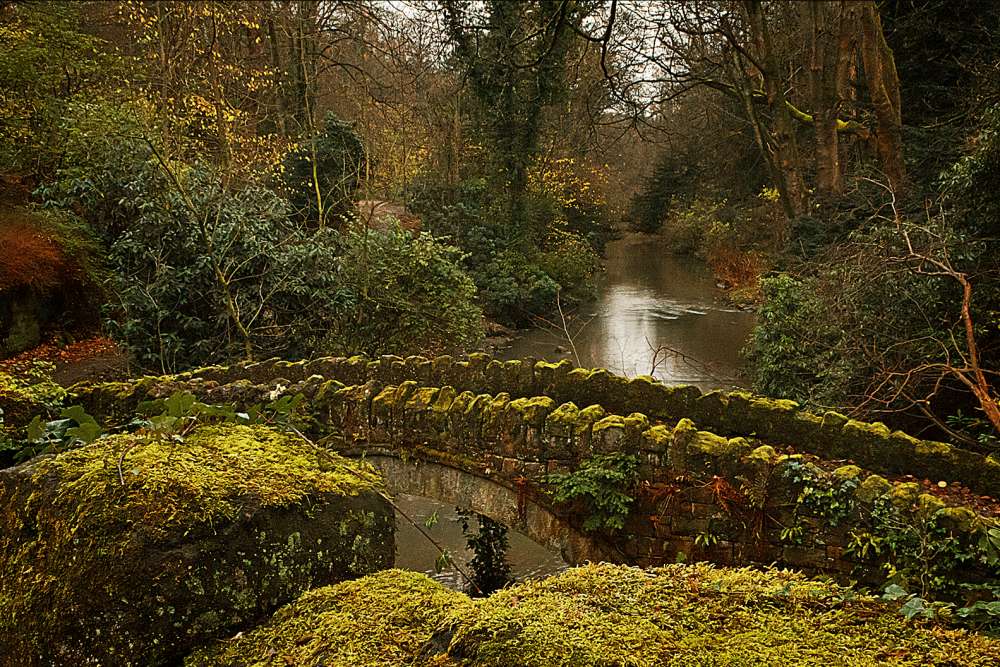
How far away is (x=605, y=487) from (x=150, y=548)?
176 inches

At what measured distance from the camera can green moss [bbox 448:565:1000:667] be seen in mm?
1591

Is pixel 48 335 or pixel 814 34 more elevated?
pixel 814 34

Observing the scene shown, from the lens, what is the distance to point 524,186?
868 inches

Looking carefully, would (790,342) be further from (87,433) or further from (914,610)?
(87,433)

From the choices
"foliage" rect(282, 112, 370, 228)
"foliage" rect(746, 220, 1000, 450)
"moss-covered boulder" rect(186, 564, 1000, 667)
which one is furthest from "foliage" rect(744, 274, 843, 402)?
"foliage" rect(282, 112, 370, 228)

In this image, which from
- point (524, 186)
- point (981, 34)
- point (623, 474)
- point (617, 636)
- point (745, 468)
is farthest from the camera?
point (524, 186)

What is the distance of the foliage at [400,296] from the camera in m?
13.6

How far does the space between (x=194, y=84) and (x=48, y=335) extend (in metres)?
6.53

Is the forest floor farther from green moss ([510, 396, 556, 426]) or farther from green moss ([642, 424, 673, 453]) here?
green moss ([642, 424, 673, 453])

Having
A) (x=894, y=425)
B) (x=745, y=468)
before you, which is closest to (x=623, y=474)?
(x=745, y=468)

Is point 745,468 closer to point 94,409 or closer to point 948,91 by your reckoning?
point 94,409

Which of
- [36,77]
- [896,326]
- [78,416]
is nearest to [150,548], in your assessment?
[78,416]

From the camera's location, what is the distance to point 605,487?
5836 mm

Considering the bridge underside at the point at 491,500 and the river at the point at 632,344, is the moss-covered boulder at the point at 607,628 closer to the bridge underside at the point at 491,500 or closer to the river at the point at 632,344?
the bridge underside at the point at 491,500
